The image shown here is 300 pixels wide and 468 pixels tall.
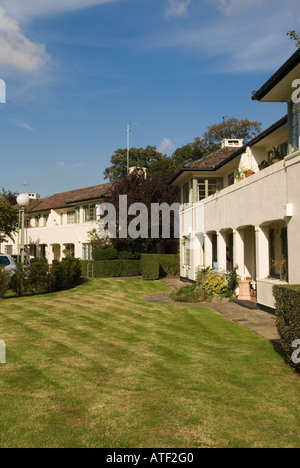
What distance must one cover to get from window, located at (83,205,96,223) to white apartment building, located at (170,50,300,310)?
12.5 meters

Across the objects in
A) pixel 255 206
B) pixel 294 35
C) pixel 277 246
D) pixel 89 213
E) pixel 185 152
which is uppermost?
pixel 185 152

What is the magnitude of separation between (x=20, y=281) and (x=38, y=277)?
89 centimetres

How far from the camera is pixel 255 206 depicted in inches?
570

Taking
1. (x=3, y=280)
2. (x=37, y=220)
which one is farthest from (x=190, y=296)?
(x=37, y=220)

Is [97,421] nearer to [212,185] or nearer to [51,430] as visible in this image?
[51,430]

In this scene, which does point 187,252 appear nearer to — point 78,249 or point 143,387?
point 78,249

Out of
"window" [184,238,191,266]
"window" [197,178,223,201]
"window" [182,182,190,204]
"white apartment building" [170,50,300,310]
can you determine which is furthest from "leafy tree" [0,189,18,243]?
"window" [197,178,223,201]

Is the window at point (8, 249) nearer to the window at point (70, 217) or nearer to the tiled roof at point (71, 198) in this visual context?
the tiled roof at point (71, 198)

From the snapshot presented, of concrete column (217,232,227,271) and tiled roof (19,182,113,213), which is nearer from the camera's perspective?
concrete column (217,232,227,271)

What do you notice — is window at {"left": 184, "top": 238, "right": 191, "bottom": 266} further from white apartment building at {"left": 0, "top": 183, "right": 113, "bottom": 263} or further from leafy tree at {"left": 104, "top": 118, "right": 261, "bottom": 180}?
leafy tree at {"left": 104, "top": 118, "right": 261, "bottom": 180}

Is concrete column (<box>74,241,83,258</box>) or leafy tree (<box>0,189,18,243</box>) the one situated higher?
leafy tree (<box>0,189,18,243</box>)

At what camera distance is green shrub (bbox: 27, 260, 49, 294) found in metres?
17.3

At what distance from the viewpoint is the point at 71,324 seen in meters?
10.8

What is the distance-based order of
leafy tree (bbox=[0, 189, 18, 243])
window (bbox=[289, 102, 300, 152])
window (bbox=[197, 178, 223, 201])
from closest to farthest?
window (bbox=[289, 102, 300, 152]) → window (bbox=[197, 178, 223, 201]) → leafy tree (bbox=[0, 189, 18, 243])
